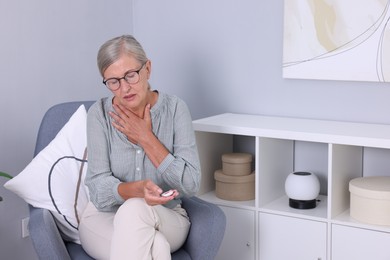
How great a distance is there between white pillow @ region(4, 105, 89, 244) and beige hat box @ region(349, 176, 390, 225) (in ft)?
3.03

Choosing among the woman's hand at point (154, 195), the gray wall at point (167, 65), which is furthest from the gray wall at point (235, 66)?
the woman's hand at point (154, 195)

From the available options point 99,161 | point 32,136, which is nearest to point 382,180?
point 99,161

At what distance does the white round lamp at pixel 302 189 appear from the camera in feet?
8.11

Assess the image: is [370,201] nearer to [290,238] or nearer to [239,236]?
[290,238]

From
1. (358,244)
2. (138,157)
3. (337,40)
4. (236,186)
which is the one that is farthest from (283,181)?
(138,157)

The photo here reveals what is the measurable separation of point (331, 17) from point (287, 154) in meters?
0.56

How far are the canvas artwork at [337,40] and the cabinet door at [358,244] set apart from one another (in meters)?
0.57

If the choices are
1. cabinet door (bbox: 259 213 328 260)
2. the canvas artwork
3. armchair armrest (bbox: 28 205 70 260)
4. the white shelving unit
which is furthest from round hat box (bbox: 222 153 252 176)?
armchair armrest (bbox: 28 205 70 260)

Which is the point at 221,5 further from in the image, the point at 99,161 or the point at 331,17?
the point at 99,161

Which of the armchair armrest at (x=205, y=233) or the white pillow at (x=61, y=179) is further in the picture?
the white pillow at (x=61, y=179)

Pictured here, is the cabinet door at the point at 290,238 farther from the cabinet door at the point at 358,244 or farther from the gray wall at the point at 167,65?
the gray wall at the point at 167,65

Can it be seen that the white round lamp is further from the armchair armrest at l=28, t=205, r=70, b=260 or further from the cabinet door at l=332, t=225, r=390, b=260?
the armchair armrest at l=28, t=205, r=70, b=260

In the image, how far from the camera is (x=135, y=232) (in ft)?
6.27

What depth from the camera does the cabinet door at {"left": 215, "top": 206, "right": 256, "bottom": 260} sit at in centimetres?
255
